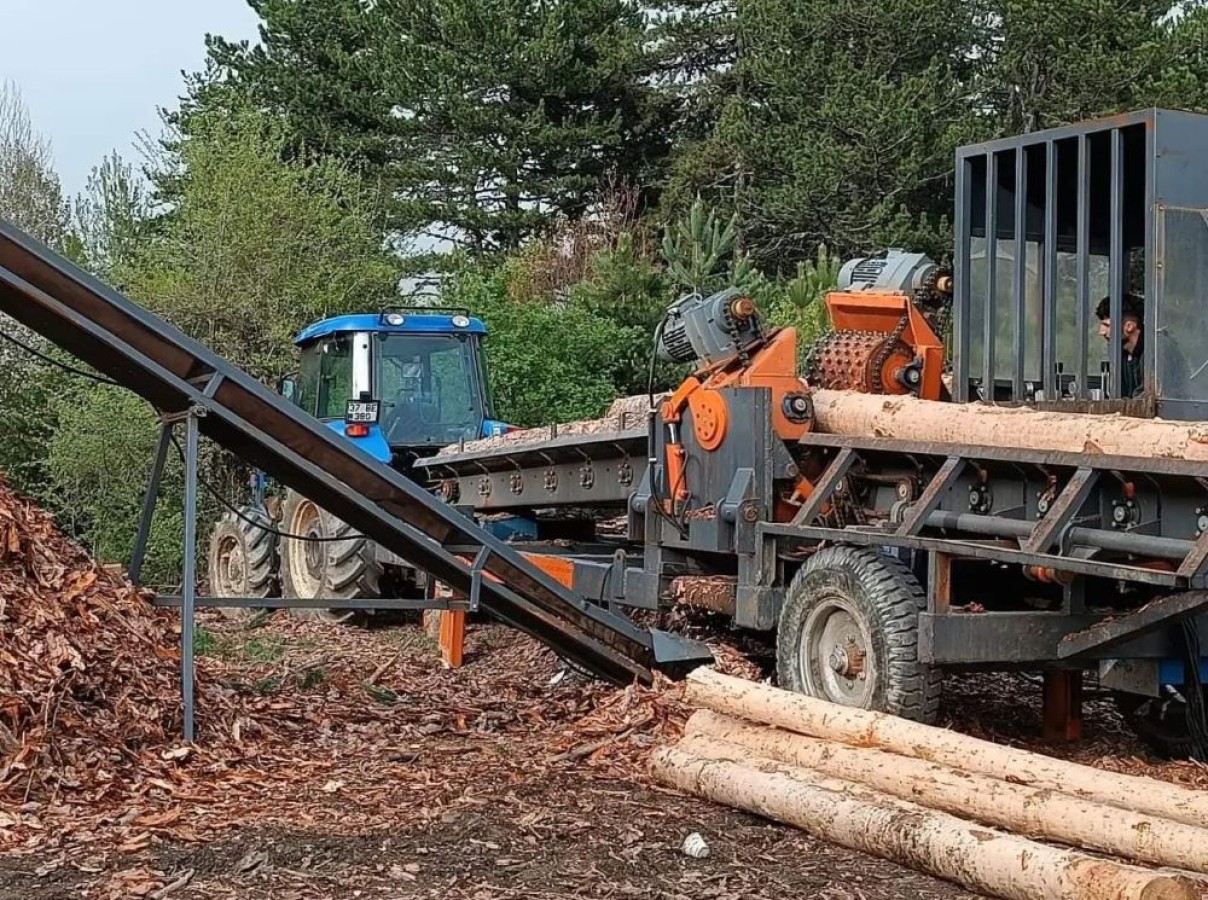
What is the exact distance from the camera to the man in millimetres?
7746

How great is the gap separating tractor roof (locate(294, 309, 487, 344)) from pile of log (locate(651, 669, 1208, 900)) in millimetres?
7032

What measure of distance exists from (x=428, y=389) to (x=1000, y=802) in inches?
356

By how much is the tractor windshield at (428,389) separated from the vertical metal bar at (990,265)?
6.31 m

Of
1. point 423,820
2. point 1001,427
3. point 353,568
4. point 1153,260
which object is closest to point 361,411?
point 353,568

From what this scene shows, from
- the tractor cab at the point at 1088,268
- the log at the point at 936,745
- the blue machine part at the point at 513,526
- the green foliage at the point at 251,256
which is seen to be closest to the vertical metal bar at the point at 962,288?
the tractor cab at the point at 1088,268

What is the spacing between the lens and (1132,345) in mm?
7797

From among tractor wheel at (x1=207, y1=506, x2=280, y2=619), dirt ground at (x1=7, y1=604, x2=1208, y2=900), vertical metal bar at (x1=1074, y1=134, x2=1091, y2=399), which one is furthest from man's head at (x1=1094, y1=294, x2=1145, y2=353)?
tractor wheel at (x1=207, y1=506, x2=280, y2=619)

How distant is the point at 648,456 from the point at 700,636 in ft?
3.75

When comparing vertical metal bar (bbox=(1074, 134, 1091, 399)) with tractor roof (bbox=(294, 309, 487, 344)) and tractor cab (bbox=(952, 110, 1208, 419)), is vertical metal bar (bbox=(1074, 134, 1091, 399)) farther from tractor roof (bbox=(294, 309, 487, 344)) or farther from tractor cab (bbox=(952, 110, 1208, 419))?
tractor roof (bbox=(294, 309, 487, 344))

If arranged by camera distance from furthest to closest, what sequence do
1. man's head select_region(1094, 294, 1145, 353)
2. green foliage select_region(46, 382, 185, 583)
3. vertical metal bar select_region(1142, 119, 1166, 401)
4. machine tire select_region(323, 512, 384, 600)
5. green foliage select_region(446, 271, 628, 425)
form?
green foliage select_region(446, 271, 628, 425), green foliage select_region(46, 382, 185, 583), machine tire select_region(323, 512, 384, 600), man's head select_region(1094, 294, 1145, 353), vertical metal bar select_region(1142, 119, 1166, 401)

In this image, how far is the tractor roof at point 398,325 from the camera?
13.8 metres

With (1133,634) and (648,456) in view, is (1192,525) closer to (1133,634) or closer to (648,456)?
(1133,634)

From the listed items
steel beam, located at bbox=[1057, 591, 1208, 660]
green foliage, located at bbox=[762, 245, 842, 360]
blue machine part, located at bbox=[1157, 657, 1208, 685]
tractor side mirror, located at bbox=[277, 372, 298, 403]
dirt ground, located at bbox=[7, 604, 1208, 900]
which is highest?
green foliage, located at bbox=[762, 245, 842, 360]

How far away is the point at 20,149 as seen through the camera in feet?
110
